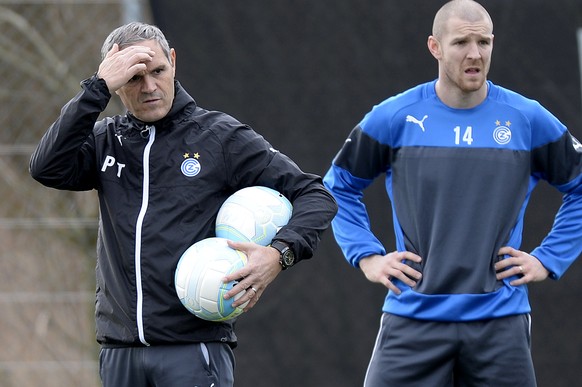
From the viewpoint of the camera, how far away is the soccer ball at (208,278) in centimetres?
330

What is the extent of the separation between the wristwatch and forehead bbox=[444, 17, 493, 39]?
115 centimetres

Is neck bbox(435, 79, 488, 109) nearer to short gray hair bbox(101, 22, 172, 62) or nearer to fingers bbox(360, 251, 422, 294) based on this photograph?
fingers bbox(360, 251, 422, 294)

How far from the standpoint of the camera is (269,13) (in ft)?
17.1

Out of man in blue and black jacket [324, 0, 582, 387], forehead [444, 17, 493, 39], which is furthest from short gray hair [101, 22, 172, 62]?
forehead [444, 17, 493, 39]

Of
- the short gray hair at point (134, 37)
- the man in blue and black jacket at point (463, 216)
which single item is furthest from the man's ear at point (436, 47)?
the short gray hair at point (134, 37)

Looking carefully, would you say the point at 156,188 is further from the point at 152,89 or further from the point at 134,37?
the point at 134,37

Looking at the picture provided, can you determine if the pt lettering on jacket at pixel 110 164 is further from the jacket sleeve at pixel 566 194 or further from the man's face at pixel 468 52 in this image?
the jacket sleeve at pixel 566 194

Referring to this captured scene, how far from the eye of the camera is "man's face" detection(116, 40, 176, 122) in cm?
352

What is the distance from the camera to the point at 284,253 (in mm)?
3379

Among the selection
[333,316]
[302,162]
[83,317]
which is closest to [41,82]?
[83,317]

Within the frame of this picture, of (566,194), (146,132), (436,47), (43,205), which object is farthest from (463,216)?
(43,205)

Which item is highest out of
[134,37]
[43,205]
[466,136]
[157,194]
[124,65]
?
[134,37]

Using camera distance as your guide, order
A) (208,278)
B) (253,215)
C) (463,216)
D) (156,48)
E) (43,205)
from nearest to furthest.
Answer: (208,278) < (253,215) < (156,48) < (463,216) < (43,205)

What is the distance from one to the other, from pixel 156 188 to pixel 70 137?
33 cm
